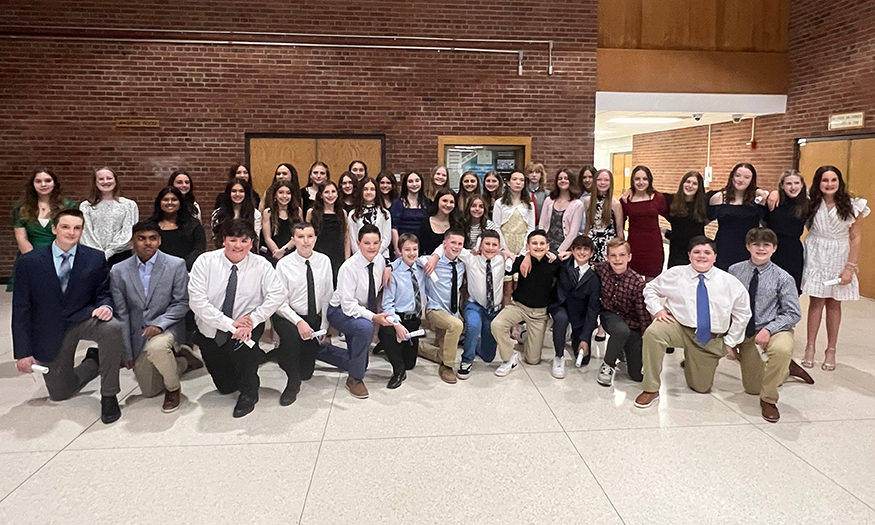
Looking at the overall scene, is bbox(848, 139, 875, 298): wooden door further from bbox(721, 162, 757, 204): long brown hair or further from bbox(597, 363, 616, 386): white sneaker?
bbox(597, 363, 616, 386): white sneaker

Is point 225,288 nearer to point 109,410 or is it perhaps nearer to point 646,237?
point 109,410

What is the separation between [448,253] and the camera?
4.73 meters

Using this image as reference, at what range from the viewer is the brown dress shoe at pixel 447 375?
173 inches

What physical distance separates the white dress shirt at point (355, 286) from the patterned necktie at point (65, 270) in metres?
1.79

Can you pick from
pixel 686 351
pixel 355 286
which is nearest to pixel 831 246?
pixel 686 351

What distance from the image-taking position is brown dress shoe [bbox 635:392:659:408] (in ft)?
12.7

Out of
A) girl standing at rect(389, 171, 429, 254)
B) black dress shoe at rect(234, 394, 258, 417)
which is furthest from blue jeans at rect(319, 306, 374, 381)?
girl standing at rect(389, 171, 429, 254)

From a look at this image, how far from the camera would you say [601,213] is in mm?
5266

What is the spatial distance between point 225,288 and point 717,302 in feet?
→ 11.2

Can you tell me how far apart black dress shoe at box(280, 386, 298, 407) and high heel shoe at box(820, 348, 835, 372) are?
169 inches

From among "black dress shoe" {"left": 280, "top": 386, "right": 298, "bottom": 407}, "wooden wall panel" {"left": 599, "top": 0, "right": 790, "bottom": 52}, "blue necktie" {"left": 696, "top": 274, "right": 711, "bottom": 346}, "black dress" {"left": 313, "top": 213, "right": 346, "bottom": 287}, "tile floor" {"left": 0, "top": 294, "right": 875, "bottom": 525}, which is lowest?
"tile floor" {"left": 0, "top": 294, "right": 875, "bottom": 525}

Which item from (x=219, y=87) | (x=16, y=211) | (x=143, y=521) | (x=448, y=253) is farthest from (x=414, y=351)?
(x=219, y=87)

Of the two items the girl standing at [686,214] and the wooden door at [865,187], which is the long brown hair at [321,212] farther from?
the wooden door at [865,187]

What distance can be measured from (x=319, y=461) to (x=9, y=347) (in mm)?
4007
